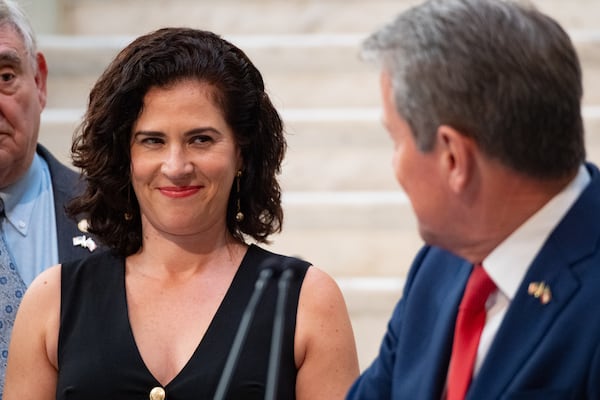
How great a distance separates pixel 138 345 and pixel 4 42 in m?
0.86

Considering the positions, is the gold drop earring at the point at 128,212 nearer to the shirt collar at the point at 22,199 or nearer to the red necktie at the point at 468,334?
the shirt collar at the point at 22,199

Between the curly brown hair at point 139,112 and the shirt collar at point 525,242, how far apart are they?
34.2 inches

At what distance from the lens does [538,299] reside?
6.28 ft

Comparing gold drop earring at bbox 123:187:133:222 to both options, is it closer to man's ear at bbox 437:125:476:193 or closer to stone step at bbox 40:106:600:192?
man's ear at bbox 437:125:476:193

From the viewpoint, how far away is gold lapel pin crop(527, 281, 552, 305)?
1904 mm

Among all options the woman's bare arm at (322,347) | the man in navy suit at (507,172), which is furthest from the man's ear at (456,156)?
the woman's bare arm at (322,347)

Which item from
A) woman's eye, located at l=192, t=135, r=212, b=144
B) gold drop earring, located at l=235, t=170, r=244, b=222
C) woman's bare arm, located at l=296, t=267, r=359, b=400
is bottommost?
woman's bare arm, located at l=296, t=267, r=359, b=400

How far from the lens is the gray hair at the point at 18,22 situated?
305 centimetres

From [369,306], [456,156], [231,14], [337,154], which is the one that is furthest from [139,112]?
[231,14]

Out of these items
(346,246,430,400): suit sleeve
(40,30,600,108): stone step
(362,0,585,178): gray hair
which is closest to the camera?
(362,0,585,178): gray hair

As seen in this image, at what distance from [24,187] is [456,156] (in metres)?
1.48

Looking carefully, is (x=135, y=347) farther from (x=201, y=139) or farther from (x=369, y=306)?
(x=369, y=306)

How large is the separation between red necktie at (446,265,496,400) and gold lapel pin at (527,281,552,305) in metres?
0.09

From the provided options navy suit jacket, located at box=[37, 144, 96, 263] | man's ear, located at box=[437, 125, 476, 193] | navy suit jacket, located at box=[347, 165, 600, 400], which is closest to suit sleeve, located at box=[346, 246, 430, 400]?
navy suit jacket, located at box=[347, 165, 600, 400]
